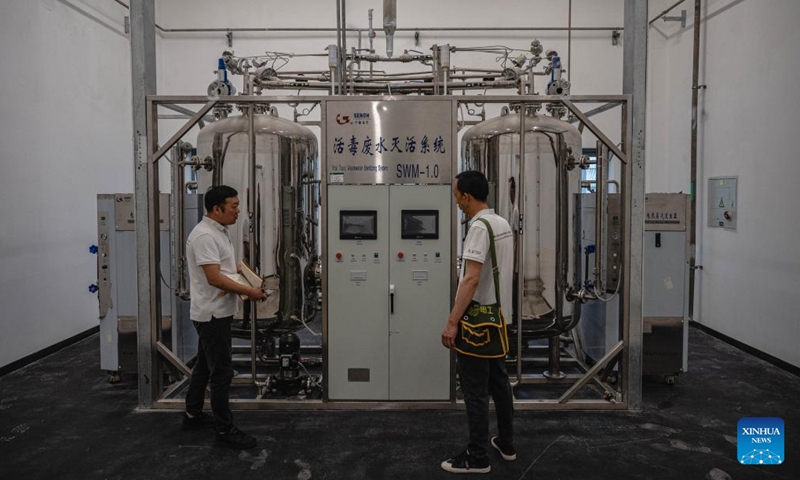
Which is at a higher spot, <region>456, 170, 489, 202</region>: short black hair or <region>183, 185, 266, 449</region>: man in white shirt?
<region>456, 170, 489, 202</region>: short black hair

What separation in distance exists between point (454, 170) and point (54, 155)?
4084 mm

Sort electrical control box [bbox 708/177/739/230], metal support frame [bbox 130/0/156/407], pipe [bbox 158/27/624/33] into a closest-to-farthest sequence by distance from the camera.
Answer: metal support frame [bbox 130/0/156/407] → electrical control box [bbox 708/177/739/230] → pipe [bbox 158/27/624/33]

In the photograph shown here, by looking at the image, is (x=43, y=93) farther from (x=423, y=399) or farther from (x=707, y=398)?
(x=707, y=398)

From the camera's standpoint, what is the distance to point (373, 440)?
127 inches

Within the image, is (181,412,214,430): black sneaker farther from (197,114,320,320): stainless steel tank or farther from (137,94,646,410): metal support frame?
(197,114,320,320): stainless steel tank

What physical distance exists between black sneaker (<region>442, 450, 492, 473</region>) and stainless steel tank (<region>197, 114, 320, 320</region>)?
1.75 m

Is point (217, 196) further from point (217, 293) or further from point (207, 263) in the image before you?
point (217, 293)

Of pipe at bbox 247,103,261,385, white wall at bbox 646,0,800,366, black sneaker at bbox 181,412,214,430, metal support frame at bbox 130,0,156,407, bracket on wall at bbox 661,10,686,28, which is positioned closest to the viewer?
black sneaker at bbox 181,412,214,430

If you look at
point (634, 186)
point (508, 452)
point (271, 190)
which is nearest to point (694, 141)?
point (634, 186)

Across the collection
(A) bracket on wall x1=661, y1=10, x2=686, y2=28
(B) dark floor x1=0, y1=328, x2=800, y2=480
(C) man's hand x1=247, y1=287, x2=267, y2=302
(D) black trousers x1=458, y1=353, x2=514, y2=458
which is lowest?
(B) dark floor x1=0, y1=328, x2=800, y2=480

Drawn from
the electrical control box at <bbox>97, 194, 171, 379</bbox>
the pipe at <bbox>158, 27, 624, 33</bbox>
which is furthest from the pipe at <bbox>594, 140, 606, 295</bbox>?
the pipe at <bbox>158, 27, 624, 33</bbox>

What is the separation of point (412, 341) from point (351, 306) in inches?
19.7

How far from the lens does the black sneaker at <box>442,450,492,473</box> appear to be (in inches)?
111

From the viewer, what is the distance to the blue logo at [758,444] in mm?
2945
